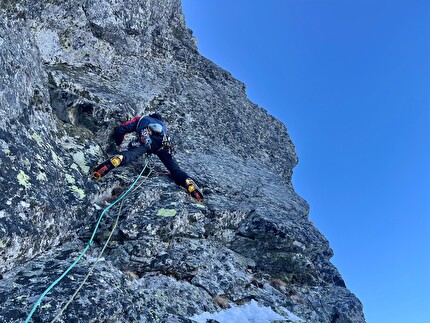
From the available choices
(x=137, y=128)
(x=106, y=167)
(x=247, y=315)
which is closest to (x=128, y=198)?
(x=106, y=167)

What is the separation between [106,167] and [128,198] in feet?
3.51

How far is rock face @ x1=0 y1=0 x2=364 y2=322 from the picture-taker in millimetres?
7129

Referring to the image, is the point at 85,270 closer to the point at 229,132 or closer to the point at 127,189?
the point at 127,189

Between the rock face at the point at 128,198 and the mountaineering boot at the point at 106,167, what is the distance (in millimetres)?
258

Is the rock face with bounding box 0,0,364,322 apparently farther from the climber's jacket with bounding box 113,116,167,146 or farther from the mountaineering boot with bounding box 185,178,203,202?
the climber's jacket with bounding box 113,116,167,146

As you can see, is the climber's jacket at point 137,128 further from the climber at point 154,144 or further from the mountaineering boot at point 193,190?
the mountaineering boot at point 193,190

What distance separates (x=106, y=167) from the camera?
10336 mm

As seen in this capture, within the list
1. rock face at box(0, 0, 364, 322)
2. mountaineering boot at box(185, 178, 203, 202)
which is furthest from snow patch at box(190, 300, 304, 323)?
mountaineering boot at box(185, 178, 203, 202)

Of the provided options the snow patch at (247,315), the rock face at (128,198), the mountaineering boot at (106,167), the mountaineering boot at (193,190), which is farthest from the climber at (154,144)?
the snow patch at (247,315)

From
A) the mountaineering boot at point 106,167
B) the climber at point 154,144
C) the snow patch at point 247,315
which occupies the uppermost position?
the climber at point 154,144

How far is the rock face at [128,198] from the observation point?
7.13m

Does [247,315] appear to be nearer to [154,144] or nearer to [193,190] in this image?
[193,190]

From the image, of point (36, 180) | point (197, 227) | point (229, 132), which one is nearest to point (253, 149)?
point (229, 132)

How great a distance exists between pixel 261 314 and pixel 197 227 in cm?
288
